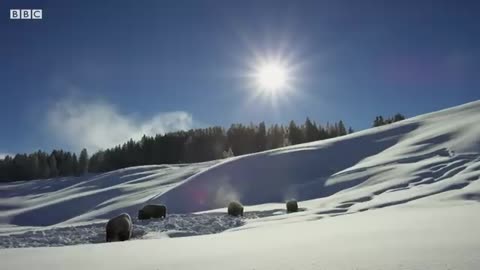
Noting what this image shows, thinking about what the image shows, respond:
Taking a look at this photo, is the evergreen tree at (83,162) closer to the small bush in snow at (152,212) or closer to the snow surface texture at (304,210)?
the snow surface texture at (304,210)

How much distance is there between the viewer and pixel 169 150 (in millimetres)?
109500

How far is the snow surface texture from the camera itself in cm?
532

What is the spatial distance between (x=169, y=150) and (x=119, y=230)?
9359 centimetres

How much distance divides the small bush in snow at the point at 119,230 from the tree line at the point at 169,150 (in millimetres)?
86215

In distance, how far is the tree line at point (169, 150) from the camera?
104 meters

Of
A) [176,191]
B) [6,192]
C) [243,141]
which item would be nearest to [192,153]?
[243,141]

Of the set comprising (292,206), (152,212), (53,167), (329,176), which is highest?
(53,167)

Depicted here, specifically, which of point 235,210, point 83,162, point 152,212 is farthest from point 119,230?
point 83,162

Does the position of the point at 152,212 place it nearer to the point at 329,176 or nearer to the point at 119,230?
the point at 119,230

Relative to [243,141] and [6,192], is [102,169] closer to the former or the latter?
[6,192]

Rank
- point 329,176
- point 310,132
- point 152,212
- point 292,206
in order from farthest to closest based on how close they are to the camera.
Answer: point 310,132
point 329,176
point 292,206
point 152,212

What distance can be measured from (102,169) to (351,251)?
10480 centimetres

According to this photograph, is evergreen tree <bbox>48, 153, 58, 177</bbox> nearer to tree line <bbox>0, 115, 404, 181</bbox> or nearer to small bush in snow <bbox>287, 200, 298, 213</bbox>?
tree line <bbox>0, 115, 404, 181</bbox>

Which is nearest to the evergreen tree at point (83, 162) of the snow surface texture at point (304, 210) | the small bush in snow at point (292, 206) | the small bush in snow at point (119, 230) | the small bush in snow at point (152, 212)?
the snow surface texture at point (304, 210)
